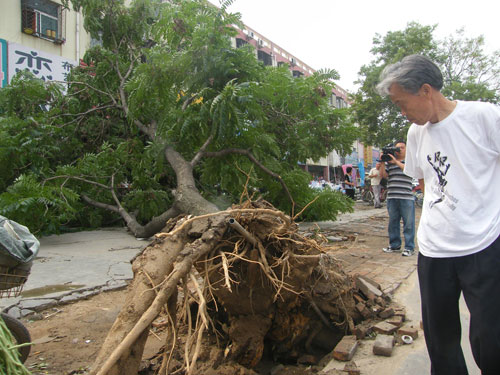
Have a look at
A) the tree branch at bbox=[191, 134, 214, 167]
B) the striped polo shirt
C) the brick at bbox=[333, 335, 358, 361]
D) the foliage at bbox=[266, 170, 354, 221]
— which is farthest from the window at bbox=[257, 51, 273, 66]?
the brick at bbox=[333, 335, 358, 361]

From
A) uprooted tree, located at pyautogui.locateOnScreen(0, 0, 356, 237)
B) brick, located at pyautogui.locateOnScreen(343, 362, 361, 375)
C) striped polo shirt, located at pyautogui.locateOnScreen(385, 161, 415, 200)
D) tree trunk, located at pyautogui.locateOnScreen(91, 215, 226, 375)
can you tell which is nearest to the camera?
tree trunk, located at pyautogui.locateOnScreen(91, 215, 226, 375)

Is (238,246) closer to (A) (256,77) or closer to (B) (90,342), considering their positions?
(B) (90,342)

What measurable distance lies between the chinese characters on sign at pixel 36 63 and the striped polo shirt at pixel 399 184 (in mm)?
10198

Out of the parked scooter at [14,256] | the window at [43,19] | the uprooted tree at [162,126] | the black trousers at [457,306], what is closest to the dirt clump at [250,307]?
the parked scooter at [14,256]

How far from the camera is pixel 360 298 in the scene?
11.1 feet

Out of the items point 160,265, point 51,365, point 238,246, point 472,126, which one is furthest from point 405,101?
point 51,365

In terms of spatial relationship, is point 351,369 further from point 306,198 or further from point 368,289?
point 306,198

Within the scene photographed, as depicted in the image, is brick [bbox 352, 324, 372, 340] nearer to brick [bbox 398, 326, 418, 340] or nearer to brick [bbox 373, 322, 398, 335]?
brick [bbox 373, 322, 398, 335]

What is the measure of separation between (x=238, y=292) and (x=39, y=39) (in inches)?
531

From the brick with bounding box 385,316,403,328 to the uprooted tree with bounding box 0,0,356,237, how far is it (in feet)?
A: 5.56

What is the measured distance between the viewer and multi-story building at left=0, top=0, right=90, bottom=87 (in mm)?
11273

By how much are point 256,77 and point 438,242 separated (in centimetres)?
458

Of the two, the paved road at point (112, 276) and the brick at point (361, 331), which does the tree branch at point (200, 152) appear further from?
the brick at point (361, 331)

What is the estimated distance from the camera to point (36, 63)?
464 inches
